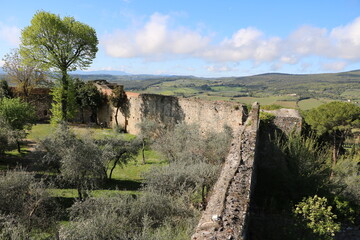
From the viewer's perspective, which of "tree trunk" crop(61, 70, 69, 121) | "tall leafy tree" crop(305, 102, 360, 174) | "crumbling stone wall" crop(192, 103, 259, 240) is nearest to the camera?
"crumbling stone wall" crop(192, 103, 259, 240)

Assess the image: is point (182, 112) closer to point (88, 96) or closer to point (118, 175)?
point (118, 175)

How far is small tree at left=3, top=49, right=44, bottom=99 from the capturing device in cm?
2794

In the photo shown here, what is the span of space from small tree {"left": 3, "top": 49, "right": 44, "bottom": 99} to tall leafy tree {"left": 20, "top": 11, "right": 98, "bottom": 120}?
725cm

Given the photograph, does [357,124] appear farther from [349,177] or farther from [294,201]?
[294,201]

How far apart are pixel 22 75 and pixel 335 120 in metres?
32.5

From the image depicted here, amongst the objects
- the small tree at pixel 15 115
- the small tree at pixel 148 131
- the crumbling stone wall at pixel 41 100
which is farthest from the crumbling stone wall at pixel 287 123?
the crumbling stone wall at pixel 41 100

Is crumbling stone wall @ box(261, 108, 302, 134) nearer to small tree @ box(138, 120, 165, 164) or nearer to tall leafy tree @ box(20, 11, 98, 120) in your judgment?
small tree @ box(138, 120, 165, 164)

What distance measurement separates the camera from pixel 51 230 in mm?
7219

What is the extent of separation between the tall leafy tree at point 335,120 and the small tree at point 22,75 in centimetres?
2862

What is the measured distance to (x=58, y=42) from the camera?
71.4ft

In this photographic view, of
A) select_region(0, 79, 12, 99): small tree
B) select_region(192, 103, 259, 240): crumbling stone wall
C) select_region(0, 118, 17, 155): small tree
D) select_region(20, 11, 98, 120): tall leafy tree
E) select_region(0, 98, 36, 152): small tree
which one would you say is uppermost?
select_region(20, 11, 98, 120): tall leafy tree

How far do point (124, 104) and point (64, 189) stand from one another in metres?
15.9

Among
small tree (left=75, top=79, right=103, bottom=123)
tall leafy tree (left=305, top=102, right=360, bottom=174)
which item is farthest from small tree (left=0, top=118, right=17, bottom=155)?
tall leafy tree (left=305, top=102, right=360, bottom=174)

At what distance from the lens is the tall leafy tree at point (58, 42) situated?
68.8ft
